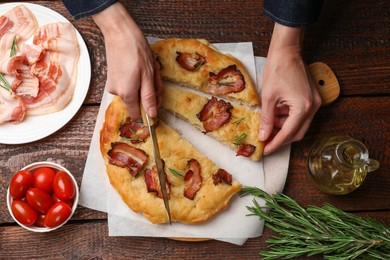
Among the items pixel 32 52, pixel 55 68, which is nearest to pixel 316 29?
pixel 55 68

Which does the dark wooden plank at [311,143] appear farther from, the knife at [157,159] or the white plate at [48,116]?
the knife at [157,159]

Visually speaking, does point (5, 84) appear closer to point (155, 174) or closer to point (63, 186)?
point (63, 186)

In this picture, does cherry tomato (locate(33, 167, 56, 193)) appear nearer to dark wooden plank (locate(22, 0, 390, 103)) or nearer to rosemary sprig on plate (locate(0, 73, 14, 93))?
rosemary sprig on plate (locate(0, 73, 14, 93))

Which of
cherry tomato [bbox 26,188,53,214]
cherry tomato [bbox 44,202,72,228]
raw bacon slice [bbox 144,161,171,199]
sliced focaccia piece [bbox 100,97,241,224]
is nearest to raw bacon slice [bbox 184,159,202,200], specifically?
sliced focaccia piece [bbox 100,97,241,224]

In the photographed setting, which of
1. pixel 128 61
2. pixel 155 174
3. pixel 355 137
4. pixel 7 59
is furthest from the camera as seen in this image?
pixel 355 137

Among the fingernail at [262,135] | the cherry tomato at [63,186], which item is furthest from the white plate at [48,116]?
the fingernail at [262,135]

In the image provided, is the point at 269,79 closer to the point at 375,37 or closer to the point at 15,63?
the point at 375,37

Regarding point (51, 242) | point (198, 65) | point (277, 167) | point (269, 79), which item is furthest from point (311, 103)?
point (51, 242)
